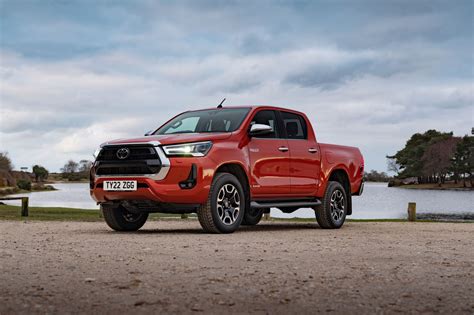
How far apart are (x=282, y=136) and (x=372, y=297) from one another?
785cm

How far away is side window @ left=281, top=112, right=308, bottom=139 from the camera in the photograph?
13678 millimetres

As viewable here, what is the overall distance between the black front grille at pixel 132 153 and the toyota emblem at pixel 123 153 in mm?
36

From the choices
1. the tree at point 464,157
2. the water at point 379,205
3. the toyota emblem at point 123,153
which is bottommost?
the water at point 379,205

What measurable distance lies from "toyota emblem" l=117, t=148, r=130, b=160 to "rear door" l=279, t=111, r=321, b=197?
3181 mm

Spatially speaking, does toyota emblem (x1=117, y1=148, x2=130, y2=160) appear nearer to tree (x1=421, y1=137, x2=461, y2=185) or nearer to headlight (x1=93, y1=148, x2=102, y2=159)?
headlight (x1=93, y1=148, x2=102, y2=159)

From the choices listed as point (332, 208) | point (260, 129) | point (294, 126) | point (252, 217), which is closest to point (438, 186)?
point (252, 217)

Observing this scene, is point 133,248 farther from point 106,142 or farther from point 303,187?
point 303,187

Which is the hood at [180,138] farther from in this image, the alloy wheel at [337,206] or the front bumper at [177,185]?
the alloy wheel at [337,206]

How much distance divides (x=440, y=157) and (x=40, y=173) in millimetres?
77096

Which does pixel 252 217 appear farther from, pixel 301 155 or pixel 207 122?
pixel 207 122

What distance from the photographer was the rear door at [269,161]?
40.9 ft

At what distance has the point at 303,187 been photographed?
538 inches

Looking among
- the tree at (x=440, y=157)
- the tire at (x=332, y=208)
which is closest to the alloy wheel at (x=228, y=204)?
the tire at (x=332, y=208)

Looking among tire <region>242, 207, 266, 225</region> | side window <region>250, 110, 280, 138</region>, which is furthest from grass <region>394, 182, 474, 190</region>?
side window <region>250, 110, 280, 138</region>
